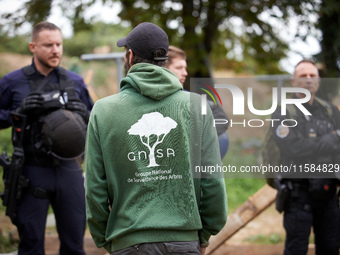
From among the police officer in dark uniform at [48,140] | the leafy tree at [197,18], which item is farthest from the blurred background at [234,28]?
the police officer in dark uniform at [48,140]

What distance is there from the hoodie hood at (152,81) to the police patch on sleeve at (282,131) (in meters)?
1.91

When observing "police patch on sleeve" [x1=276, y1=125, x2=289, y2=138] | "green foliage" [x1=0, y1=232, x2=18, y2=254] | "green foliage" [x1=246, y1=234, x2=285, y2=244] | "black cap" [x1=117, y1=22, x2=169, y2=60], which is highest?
"black cap" [x1=117, y1=22, x2=169, y2=60]

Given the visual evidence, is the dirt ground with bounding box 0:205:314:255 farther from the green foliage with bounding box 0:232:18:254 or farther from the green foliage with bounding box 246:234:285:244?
the green foliage with bounding box 0:232:18:254

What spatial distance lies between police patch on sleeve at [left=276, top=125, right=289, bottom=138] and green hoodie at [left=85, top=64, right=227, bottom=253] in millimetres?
1793

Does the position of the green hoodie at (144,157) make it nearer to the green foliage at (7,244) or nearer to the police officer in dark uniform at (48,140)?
the police officer in dark uniform at (48,140)

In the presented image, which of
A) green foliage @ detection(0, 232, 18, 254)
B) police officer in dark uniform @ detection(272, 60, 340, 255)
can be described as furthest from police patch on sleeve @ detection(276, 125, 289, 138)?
green foliage @ detection(0, 232, 18, 254)

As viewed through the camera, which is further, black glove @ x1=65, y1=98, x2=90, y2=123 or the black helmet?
black glove @ x1=65, y1=98, x2=90, y2=123

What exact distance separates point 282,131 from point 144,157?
2.04m

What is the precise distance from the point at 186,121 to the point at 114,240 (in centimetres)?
76

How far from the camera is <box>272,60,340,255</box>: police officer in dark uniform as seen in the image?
409cm

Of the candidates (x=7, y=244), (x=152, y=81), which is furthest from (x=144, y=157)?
(x=7, y=244)

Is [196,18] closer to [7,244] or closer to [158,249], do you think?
[7,244]

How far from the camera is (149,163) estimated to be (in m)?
2.46

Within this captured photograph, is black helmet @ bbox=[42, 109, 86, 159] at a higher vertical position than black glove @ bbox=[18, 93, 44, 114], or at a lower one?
lower
